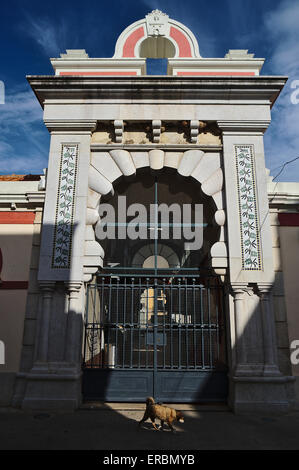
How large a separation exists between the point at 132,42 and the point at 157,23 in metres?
0.95

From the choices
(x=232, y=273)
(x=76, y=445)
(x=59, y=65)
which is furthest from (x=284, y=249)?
(x=59, y=65)

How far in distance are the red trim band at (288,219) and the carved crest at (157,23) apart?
243 inches

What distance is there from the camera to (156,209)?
8.60m

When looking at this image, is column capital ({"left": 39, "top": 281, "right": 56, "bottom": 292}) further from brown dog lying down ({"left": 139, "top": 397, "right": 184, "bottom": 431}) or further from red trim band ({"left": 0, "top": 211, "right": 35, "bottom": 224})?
brown dog lying down ({"left": 139, "top": 397, "right": 184, "bottom": 431})

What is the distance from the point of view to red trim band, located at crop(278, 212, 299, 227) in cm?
845

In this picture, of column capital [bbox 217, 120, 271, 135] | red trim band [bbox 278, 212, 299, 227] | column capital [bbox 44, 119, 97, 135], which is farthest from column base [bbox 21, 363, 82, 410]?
column capital [bbox 217, 120, 271, 135]

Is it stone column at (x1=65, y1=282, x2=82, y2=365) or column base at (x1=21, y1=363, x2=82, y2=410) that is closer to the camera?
column base at (x1=21, y1=363, x2=82, y2=410)

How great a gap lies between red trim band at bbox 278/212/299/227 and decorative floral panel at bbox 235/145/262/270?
82 cm

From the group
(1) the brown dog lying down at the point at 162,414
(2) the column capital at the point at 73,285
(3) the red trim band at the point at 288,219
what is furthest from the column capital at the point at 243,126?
(1) the brown dog lying down at the point at 162,414

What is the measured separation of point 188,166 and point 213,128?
4.28 feet

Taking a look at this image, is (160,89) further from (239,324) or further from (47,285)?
(239,324)

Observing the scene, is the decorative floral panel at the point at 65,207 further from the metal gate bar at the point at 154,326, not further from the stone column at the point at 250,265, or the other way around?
the stone column at the point at 250,265

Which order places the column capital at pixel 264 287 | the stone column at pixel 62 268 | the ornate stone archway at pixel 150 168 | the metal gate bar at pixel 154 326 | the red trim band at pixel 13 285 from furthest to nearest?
1. the ornate stone archway at pixel 150 168
2. the red trim band at pixel 13 285
3. the metal gate bar at pixel 154 326
4. the column capital at pixel 264 287
5. the stone column at pixel 62 268

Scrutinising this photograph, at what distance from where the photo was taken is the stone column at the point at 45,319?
7375mm
